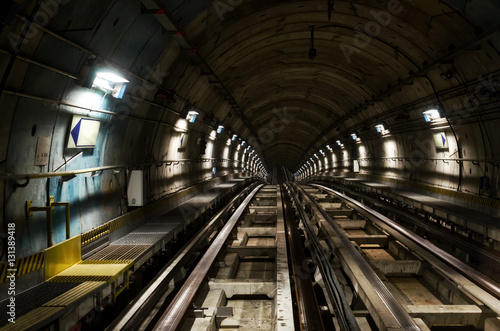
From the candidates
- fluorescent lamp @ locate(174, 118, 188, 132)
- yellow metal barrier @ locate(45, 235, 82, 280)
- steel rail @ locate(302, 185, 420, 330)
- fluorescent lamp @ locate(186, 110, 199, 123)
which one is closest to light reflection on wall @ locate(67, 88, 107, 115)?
yellow metal barrier @ locate(45, 235, 82, 280)

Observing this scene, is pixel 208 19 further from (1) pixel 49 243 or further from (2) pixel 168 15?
(1) pixel 49 243

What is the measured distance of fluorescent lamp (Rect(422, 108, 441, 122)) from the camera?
380 inches

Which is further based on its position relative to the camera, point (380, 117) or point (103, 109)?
point (380, 117)

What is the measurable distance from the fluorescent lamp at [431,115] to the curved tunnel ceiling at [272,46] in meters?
0.39

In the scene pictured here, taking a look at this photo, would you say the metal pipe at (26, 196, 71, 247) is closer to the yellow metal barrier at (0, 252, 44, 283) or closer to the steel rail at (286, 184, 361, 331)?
the yellow metal barrier at (0, 252, 44, 283)

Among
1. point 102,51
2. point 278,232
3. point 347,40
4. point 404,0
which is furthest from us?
point 347,40

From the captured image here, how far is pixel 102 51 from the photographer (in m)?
4.99

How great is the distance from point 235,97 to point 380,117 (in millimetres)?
6166

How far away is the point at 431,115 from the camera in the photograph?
9984 millimetres

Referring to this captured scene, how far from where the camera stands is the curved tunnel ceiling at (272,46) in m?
4.97

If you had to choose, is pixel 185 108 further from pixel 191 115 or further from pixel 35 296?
pixel 35 296

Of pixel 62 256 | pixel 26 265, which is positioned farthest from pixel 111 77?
pixel 26 265

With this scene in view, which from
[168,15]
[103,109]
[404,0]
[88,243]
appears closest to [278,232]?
[88,243]

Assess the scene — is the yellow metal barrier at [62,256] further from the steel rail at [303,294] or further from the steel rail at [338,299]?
the steel rail at [338,299]
